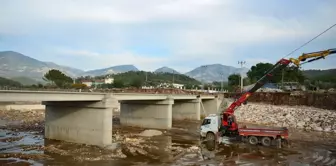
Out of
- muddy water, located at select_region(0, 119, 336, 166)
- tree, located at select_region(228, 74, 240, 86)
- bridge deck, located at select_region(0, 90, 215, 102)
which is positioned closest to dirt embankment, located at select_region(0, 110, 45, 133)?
muddy water, located at select_region(0, 119, 336, 166)

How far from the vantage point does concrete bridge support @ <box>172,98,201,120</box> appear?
52.1 m

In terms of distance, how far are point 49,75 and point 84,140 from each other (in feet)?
186

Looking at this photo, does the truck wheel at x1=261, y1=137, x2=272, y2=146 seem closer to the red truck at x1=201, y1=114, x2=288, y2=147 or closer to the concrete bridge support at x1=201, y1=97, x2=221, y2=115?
the red truck at x1=201, y1=114, x2=288, y2=147

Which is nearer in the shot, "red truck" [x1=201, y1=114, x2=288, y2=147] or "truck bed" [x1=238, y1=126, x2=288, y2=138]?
"truck bed" [x1=238, y1=126, x2=288, y2=138]

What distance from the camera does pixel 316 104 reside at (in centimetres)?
5647

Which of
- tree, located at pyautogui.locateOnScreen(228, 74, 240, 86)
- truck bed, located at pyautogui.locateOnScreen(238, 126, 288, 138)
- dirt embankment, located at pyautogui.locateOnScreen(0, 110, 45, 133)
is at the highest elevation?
tree, located at pyautogui.locateOnScreen(228, 74, 240, 86)

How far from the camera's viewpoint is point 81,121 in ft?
85.1

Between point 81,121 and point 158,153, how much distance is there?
776 centimetres

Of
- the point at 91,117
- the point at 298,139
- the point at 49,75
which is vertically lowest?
the point at 298,139

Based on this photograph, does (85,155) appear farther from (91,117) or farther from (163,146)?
(163,146)

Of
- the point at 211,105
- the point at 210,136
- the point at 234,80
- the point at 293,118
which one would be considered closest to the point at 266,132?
the point at 210,136

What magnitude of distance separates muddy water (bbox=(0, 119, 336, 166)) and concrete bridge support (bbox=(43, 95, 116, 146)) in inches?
34.4

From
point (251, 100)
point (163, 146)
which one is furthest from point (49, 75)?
point (163, 146)

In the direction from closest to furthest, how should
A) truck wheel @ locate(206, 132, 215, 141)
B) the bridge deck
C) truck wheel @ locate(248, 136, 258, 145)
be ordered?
the bridge deck → truck wheel @ locate(248, 136, 258, 145) → truck wheel @ locate(206, 132, 215, 141)
